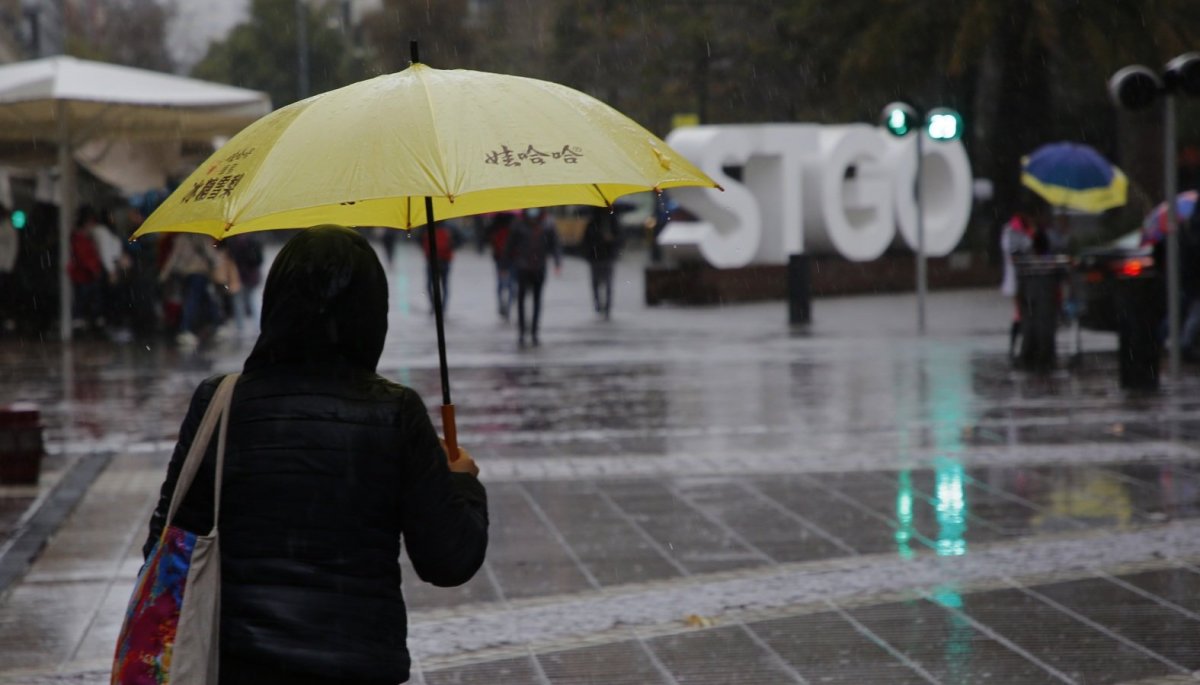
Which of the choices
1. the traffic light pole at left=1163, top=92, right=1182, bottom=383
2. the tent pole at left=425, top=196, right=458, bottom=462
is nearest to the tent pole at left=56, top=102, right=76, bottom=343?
the traffic light pole at left=1163, top=92, right=1182, bottom=383

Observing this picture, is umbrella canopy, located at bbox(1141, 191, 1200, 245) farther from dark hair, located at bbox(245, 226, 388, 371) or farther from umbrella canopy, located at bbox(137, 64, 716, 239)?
dark hair, located at bbox(245, 226, 388, 371)

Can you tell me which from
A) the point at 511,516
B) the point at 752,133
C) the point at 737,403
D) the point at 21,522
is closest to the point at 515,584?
the point at 511,516

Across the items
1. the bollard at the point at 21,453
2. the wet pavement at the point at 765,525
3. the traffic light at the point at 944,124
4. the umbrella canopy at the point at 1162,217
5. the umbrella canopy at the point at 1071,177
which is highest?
the traffic light at the point at 944,124

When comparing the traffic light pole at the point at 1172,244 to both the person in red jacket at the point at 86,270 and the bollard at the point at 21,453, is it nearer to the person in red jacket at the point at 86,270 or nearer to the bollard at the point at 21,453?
the bollard at the point at 21,453

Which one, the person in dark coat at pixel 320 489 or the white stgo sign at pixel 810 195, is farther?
the white stgo sign at pixel 810 195

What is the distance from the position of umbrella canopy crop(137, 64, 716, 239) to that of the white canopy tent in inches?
682

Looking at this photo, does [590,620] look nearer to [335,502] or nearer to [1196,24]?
[335,502]

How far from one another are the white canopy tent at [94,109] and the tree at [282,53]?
193ft

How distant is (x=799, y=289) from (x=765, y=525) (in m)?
14.7

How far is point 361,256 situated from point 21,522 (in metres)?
6.29

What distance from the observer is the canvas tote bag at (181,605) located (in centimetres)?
306

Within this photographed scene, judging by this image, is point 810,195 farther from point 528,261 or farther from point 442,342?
point 442,342

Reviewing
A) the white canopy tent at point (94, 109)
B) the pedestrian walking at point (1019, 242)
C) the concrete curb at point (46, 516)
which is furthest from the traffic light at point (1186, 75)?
the white canopy tent at point (94, 109)

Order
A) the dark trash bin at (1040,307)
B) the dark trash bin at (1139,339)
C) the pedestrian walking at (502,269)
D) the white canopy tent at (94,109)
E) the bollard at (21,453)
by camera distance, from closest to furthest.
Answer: the bollard at (21,453) → the dark trash bin at (1139,339) → the dark trash bin at (1040,307) → the white canopy tent at (94,109) → the pedestrian walking at (502,269)
